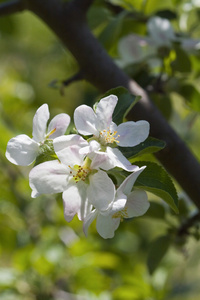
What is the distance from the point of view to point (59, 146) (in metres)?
0.54

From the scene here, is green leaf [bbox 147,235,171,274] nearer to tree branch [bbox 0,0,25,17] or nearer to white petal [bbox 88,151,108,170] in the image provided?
white petal [bbox 88,151,108,170]

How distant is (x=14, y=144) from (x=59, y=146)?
0.22 ft

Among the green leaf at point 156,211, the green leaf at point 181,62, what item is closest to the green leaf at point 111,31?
the green leaf at point 181,62

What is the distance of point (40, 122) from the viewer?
0.58m

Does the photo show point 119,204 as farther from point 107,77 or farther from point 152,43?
point 152,43

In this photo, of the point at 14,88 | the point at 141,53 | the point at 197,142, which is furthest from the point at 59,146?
the point at 197,142

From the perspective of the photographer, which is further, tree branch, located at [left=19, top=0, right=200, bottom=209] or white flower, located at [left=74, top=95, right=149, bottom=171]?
tree branch, located at [left=19, top=0, right=200, bottom=209]

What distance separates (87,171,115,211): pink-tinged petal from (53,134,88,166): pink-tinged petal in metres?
0.03

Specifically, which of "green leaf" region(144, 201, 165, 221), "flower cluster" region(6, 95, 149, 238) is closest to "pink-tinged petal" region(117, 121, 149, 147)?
"flower cluster" region(6, 95, 149, 238)

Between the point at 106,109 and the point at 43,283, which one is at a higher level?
the point at 106,109

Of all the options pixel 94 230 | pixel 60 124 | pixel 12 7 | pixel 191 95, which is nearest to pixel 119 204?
pixel 60 124

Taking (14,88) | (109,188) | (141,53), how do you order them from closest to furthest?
(109,188) → (141,53) → (14,88)

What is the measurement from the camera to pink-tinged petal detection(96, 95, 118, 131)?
0.56m

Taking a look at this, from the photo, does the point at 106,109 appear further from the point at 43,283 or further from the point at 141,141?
the point at 43,283
